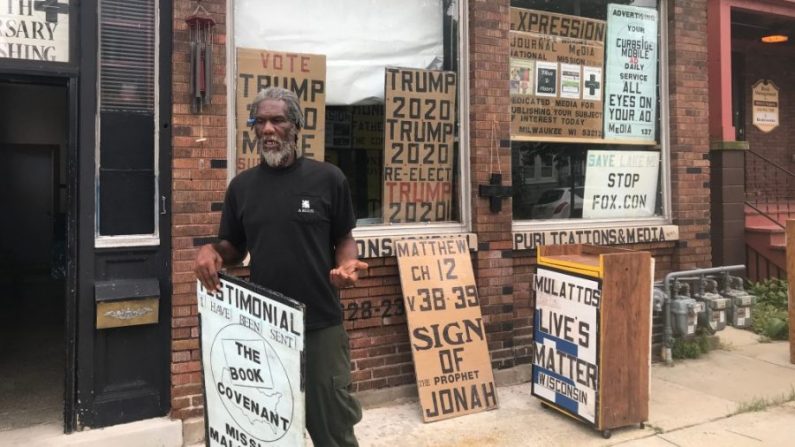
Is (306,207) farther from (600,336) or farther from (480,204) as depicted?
(480,204)

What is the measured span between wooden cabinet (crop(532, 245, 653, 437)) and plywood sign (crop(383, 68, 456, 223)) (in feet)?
3.85

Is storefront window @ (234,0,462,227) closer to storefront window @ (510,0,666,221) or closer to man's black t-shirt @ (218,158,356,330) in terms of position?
storefront window @ (510,0,666,221)

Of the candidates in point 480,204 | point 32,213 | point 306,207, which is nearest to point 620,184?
point 480,204

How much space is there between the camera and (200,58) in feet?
12.6

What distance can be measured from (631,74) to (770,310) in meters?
3.33

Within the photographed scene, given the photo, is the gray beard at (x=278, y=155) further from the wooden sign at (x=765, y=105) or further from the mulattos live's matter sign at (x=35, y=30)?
the wooden sign at (x=765, y=105)

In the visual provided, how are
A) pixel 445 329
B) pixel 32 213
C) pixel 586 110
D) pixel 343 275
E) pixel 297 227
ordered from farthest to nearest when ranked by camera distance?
pixel 32 213, pixel 586 110, pixel 445 329, pixel 297 227, pixel 343 275

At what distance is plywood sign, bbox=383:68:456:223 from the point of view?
483 centimetres

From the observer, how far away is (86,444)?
142 inches

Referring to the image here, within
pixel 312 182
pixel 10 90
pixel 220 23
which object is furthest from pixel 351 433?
pixel 10 90

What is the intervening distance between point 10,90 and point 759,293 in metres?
11.2

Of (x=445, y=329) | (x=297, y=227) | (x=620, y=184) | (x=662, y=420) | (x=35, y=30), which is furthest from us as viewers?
(x=620, y=184)

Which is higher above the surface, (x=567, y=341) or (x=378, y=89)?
(x=378, y=89)

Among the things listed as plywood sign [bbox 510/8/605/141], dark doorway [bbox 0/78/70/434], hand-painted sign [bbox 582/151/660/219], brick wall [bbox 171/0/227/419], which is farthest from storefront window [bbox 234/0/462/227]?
dark doorway [bbox 0/78/70/434]
